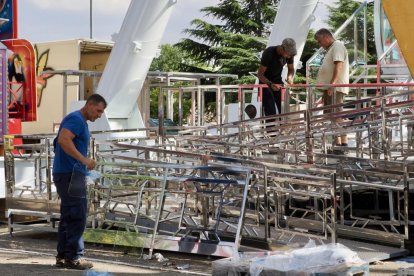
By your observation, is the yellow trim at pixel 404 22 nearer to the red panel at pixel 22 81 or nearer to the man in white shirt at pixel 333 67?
the man in white shirt at pixel 333 67

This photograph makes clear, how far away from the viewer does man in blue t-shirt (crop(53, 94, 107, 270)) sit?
920 cm

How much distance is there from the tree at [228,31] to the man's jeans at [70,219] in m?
39.4

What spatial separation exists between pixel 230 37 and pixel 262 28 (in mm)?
3210

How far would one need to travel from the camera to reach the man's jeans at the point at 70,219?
9.23 m

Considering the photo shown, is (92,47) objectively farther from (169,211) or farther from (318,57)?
(169,211)

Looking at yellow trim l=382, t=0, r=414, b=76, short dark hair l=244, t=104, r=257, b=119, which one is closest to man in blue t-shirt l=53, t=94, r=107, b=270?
yellow trim l=382, t=0, r=414, b=76

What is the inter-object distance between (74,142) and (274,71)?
5.77 m

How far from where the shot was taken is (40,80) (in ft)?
76.6

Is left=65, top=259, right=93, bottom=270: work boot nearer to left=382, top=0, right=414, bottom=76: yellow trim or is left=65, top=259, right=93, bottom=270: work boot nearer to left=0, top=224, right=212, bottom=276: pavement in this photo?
left=0, top=224, right=212, bottom=276: pavement

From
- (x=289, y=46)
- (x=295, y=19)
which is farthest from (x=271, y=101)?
(x=295, y=19)

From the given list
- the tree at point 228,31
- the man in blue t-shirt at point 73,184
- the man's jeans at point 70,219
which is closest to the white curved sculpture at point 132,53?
the man in blue t-shirt at point 73,184

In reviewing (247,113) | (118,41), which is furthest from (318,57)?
(118,41)

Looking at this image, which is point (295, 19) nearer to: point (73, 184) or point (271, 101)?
point (271, 101)

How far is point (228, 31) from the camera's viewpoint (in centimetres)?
5172
